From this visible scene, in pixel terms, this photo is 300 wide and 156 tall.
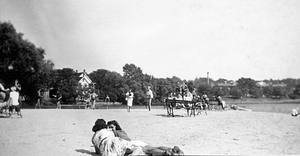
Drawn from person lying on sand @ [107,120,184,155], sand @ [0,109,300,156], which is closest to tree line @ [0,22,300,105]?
sand @ [0,109,300,156]

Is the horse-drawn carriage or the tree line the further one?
the tree line

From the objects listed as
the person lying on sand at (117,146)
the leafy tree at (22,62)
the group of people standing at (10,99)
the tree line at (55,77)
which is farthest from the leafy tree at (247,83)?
the group of people standing at (10,99)

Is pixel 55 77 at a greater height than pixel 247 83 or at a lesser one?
greater

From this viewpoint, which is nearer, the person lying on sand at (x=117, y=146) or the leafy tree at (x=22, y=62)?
the person lying on sand at (x=117, y=146)

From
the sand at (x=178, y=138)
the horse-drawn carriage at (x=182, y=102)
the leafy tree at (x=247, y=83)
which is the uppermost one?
the leafy tree at (x=247, y=83)

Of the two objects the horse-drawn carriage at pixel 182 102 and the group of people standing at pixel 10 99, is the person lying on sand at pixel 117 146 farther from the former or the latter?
the group of people standing at pixel 10 99

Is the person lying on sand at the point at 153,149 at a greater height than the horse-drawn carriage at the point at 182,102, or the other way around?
the horse-drawn carriage at the point at 182,102

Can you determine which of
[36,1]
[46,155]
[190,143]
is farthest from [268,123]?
[36,1]

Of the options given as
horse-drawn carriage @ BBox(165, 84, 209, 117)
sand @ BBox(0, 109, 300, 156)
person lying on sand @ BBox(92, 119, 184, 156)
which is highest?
horse-drawn carriage @ BBox(165, 84, 209, 117)

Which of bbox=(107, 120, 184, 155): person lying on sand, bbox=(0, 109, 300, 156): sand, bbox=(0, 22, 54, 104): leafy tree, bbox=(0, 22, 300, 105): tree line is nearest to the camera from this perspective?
bbox=(107, 120, 184, 155): person lying on sand

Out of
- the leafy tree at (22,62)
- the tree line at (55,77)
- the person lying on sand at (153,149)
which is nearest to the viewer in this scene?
the person lying on sand at (153,149)

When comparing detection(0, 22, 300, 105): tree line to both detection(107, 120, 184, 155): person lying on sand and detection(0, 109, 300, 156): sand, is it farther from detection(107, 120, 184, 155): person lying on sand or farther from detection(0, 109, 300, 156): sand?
detection(107, 120, 184, 155): person lying on sand

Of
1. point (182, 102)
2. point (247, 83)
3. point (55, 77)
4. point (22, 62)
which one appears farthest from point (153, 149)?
point (247, 83)

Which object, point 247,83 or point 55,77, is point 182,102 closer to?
point 247,83
